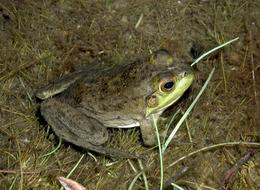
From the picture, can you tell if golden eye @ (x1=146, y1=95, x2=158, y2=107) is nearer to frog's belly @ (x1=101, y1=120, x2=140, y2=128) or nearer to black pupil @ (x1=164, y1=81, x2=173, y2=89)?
black pupil @ (x1=164, y1=81, x2=173, y2=89)

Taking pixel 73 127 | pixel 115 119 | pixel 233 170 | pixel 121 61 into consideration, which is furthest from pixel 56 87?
pixel 233 170

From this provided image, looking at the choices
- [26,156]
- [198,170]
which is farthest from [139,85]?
[26,156]

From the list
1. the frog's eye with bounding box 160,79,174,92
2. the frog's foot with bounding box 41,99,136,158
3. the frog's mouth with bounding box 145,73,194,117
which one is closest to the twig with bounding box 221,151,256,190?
the frog's mouth with bounding box 145,73,194,117

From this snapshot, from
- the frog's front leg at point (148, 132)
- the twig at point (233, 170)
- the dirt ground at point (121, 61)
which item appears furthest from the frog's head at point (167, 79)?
the twig at point (233, 170)

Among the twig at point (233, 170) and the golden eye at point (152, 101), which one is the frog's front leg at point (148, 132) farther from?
the twig at point (233, 170)

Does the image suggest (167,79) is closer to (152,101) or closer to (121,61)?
(152,101)
